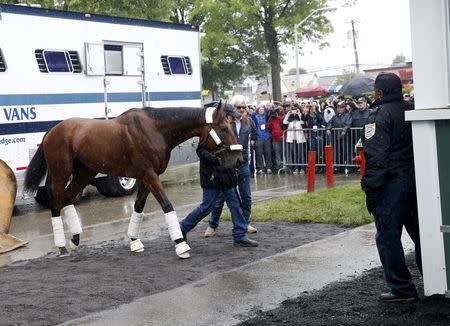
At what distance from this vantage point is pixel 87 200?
15.3 meters

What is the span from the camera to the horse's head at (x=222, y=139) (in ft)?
26.9

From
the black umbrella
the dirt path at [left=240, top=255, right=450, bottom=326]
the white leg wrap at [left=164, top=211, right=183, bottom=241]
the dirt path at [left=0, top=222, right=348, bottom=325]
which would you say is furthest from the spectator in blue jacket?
the dirt path at [left=240, top=255, right=450, bottom=326]

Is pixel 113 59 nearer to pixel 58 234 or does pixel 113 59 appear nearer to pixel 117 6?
pixel 58 234

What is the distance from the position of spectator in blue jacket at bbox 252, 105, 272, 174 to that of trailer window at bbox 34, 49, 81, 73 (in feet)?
18.6

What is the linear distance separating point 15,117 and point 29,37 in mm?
1593

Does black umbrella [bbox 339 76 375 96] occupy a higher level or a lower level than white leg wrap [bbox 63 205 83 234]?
higher

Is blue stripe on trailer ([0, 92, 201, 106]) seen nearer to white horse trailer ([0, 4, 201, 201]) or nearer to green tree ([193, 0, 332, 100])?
white horse trailer ([0, 4, 201, 201])

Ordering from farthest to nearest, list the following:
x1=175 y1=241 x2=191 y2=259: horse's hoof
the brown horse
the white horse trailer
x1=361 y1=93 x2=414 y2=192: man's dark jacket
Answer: the white horse trailer < the brown horse < x1=175 y1=241 x2=191 y2=259: horse's hoof < x1=361 y1=93 x2=414 y2=192: man's dark jacket

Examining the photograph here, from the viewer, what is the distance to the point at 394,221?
5828mm

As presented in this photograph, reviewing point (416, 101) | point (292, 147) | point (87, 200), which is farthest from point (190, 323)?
point (292, 147)

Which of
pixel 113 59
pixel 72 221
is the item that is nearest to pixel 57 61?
pixel 113 59

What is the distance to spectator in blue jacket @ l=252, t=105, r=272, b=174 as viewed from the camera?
1873 centimetres

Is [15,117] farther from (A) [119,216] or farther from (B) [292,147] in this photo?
(B) [292,147]

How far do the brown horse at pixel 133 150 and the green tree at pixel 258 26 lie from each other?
28.9 m
